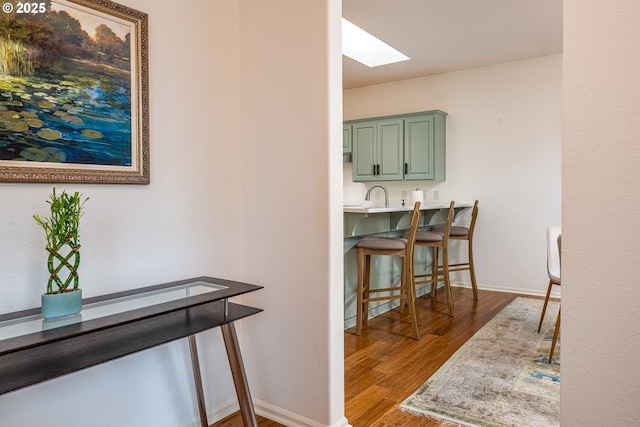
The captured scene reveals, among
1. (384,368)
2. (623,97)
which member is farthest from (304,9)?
(384,368)

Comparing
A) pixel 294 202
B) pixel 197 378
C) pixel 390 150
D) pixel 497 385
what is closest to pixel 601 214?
pixel 294 202

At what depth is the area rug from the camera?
201cm

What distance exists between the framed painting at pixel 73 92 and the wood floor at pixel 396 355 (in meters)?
1.38

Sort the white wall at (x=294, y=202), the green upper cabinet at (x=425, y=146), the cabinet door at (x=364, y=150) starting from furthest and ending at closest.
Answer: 1. the cabinet door at (x=364, y=150)
2. the green upper cabinet at (x=425, y=146)
3. the white wall at (x=294, y=202)

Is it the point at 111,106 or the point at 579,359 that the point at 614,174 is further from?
the point at 111,106

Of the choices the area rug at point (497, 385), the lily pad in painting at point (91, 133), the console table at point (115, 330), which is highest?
the lily pad in painting at point (91, 133)

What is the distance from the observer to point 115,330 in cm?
142

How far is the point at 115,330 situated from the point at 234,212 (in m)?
0.86

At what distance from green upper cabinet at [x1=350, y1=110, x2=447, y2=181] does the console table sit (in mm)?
3683

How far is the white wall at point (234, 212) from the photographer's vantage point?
1646 millimetres

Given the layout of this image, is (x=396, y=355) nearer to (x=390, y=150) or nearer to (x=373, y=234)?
(x=373, y=234)

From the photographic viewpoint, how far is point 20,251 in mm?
1377

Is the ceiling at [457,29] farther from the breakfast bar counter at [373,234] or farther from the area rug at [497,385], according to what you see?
the area rug at [497,385]

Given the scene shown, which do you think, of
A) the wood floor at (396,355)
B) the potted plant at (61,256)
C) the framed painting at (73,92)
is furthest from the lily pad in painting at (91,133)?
the wood floor at (396,355)
